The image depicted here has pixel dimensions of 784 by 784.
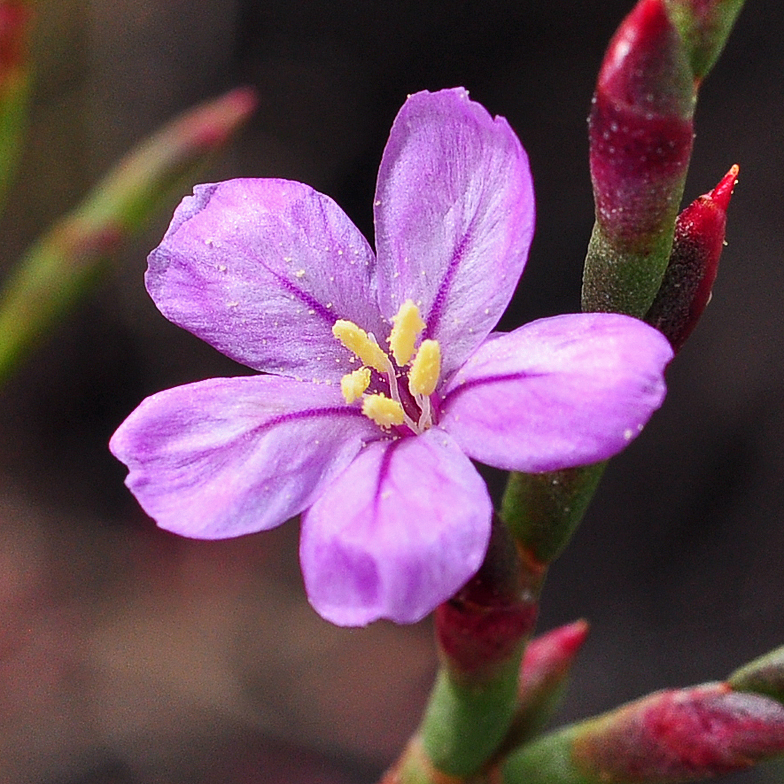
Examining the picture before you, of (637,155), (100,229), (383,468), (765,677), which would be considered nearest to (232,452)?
(383,468)

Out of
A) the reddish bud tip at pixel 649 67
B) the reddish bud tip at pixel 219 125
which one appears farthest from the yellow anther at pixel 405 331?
the reddish bud tip at pixel 219 125

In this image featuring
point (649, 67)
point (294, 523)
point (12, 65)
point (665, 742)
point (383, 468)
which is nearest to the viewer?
point (649, 67)

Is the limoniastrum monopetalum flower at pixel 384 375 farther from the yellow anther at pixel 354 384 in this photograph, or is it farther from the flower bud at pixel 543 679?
the flower bud at pixel 543 679

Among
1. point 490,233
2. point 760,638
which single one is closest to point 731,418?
point 760,638

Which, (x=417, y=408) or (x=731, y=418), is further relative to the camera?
(x=731, y=418)

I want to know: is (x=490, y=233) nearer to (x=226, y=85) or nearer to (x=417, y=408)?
(x=417, y=408)

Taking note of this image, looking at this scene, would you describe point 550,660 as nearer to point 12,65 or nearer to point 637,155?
point 637,155
